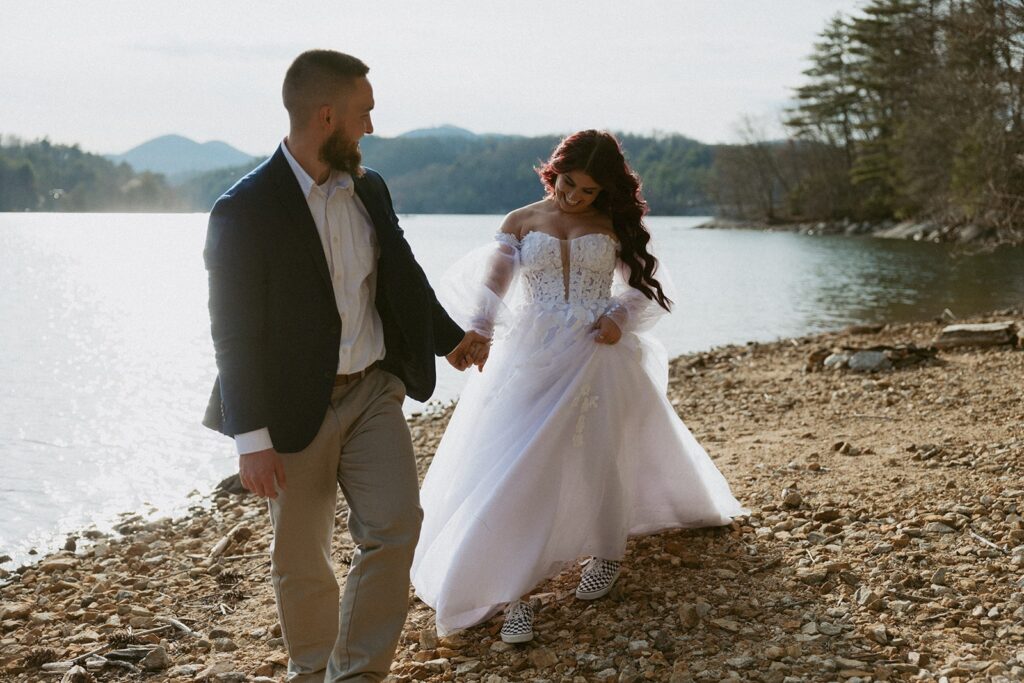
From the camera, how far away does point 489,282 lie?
4.76m

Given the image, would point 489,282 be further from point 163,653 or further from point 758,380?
point 758,380

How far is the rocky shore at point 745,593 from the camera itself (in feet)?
12.8

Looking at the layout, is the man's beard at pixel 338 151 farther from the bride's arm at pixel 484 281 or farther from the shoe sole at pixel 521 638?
the shoe sole at pixel 521 638

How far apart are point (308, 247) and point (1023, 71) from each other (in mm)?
26835

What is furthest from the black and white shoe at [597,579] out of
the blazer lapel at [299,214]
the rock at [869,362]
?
the rock at [869,362]

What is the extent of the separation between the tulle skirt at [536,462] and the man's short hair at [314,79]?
1.73m

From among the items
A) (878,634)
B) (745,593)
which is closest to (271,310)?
(745,593)

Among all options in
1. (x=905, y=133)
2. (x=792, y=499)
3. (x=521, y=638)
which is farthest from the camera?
(x=905, y=133)

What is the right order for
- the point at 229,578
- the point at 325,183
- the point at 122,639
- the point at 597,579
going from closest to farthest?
the point at 325,183
the point at 597,579
the point at 122,639
the point at 229,578

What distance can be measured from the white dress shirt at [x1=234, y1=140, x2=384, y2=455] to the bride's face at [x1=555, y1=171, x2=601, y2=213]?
1.49 metres

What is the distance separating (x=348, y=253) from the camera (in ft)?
11.1

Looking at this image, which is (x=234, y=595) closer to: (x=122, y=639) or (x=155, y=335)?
(x=122, y=639)

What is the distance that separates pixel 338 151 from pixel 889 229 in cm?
6418

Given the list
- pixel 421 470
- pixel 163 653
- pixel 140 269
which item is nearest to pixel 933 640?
pixel 163 653
